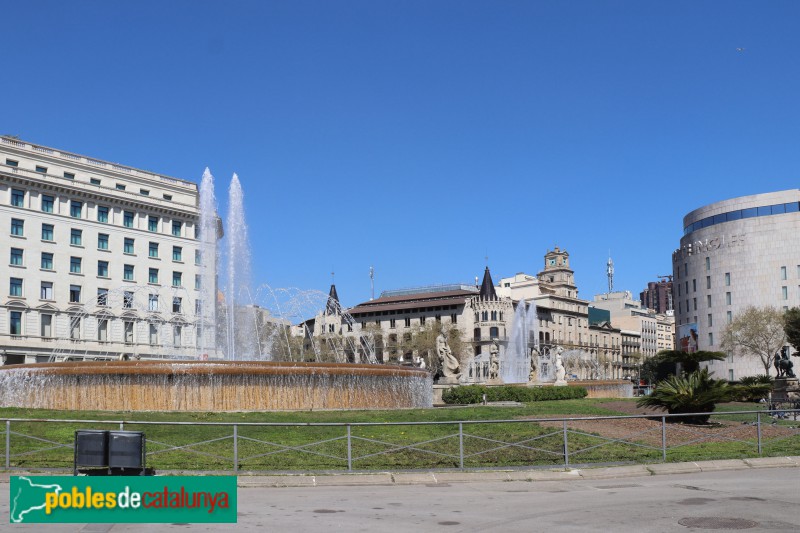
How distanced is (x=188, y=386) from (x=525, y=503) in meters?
15.9

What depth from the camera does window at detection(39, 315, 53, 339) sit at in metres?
72.9

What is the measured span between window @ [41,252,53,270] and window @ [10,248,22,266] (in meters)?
2.10

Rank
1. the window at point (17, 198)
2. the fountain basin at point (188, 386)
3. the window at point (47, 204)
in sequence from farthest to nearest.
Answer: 1. the window at point (47, 204)
2. the window at point (17, 198)
3. the fountain basin at point (188, 386)

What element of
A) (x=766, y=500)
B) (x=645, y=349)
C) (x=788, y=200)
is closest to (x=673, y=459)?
(x=766, y=500)

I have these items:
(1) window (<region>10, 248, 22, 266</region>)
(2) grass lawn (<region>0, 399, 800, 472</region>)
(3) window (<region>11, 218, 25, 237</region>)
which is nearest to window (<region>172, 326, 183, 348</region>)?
(1) window (<region>10, 248, 22, 266</region>)

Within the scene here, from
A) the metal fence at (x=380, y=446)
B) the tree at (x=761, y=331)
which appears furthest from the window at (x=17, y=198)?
the tree at (x=761, y=331)

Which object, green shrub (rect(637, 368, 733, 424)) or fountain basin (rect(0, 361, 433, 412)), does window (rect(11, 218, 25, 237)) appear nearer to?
fountain basin (rect(0, 361, 433, 412))

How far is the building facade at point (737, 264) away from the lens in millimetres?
100438

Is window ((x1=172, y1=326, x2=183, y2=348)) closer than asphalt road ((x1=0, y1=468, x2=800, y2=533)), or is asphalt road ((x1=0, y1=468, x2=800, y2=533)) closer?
asphalt road ((x1=0, y1=468, x2=800, y2=533))

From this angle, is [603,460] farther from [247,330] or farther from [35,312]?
[35,312]

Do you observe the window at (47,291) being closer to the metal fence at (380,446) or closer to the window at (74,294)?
the window at (74,294)

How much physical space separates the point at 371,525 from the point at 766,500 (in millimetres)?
6586

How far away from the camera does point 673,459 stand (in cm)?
1861

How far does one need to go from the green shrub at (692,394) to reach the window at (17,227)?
203 ft
